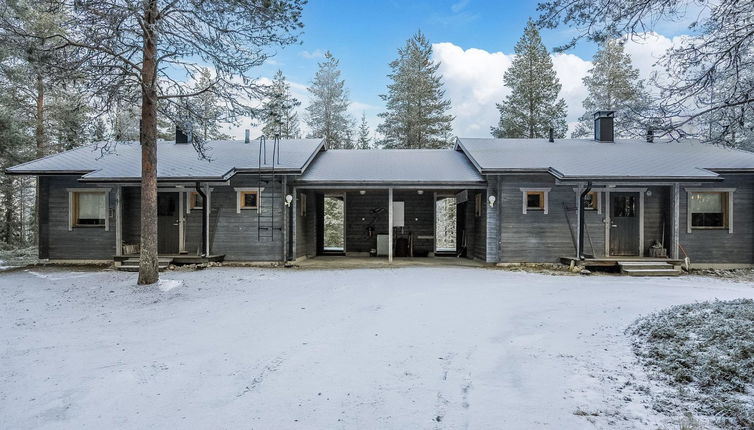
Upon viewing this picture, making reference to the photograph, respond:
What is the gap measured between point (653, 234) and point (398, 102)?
16512 mm

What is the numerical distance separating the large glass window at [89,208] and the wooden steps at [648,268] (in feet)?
46.2

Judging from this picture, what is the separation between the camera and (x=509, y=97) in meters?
22.9

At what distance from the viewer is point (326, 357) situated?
13.6 ft

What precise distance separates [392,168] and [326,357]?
29.6 ft

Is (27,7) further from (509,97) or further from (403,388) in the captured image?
(509,97)

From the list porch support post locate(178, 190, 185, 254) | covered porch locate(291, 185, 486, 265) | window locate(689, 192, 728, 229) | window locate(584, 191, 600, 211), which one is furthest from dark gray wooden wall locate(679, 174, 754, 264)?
porch support post locate(178, 190, 185, 254)

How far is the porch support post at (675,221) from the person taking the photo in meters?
10.8

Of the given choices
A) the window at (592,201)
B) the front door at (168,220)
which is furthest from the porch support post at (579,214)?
the front door at (168,220)

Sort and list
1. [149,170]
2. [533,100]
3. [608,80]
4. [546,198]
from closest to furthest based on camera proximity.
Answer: [149,170] → [546,198] → [608,80] → [533,100]

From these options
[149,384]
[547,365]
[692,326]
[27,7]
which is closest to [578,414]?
[547,365]

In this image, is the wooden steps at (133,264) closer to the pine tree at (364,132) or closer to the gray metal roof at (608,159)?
the gray metal roof at (608,159)

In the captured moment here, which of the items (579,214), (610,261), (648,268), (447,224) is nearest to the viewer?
(648,268)

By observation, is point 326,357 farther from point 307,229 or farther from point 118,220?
point 118,220

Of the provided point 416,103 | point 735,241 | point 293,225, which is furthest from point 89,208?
point 735,241
